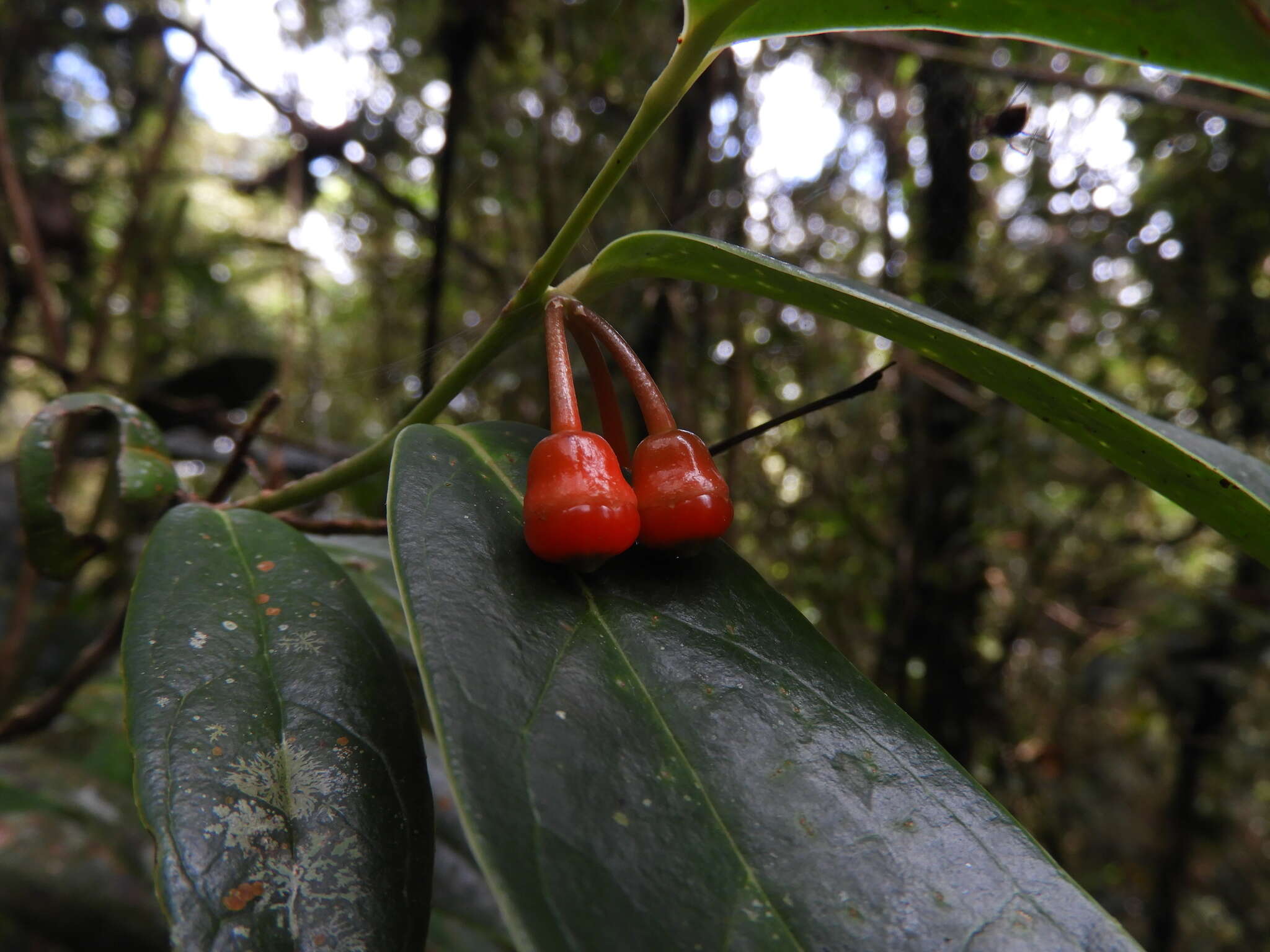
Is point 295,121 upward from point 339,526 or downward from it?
upward

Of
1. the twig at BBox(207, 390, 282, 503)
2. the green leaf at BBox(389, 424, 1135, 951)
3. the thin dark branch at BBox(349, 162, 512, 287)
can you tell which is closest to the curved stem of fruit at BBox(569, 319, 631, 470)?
the green leaf at BBox(389, 424, 1135, 951)

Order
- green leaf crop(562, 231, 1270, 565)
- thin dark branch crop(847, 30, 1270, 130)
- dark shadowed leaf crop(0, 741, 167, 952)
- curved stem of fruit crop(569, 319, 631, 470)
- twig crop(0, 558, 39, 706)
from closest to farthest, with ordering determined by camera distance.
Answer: green leaf crop(562, 231, 1270, 565)
curved stem of fruit crop(569, 319, 631, 470)
dark shadowed leaf crop(0, 741, 167, 952)
twig crop(0, 558, 39, 706)
thin dark branch crop(847, 30, 1270, 130)

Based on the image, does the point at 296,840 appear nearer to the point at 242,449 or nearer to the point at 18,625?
the point at 242,449

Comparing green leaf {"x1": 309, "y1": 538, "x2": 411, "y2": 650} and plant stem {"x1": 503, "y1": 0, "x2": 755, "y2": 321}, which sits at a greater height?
plant stem {"x1": 503, "y1": 0, "x2": 755, "y2": 321}

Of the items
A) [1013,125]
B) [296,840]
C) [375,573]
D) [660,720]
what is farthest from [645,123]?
[1013,125]

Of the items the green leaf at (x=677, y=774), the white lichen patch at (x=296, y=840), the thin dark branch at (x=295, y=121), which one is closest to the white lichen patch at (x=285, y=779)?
the white lichen patch at (x=296, y=840)

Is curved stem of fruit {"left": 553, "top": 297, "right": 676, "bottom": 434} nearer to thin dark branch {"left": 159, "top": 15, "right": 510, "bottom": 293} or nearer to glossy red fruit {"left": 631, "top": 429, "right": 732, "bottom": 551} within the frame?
glossy red fruit {"left": 631, "top": 429, "right": 732, "bottom": 551}

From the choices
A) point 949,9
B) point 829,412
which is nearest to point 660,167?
point 829,412
